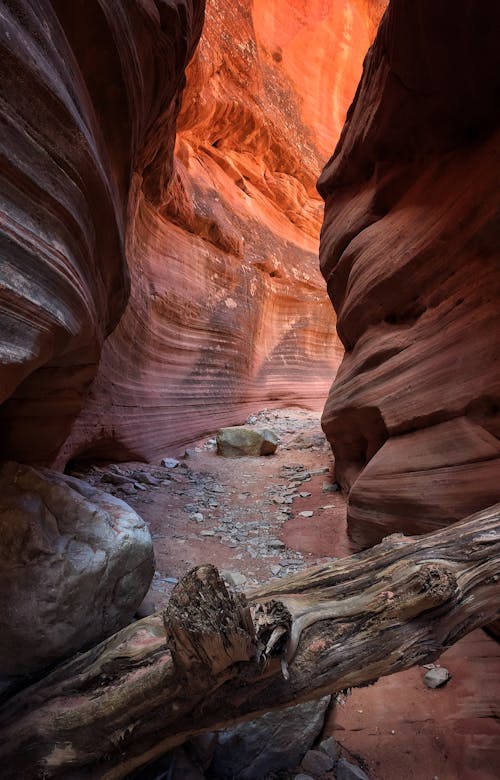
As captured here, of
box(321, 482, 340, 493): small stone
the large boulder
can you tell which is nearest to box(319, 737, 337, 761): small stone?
the large boulder

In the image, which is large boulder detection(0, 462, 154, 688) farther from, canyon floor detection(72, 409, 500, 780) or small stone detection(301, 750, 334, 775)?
small stone detection(301, 750, 334, 775)

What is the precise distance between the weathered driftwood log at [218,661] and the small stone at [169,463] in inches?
194

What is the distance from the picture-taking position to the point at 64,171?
1.93 m

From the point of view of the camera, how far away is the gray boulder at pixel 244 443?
7.85 metres

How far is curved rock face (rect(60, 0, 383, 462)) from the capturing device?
7102mm

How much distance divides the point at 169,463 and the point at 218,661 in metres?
5.66

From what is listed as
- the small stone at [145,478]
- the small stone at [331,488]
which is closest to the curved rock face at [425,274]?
the small stone at [331,488]

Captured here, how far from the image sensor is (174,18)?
3.04 m

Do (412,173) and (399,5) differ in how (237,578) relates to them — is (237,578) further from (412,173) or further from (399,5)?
(399,5)

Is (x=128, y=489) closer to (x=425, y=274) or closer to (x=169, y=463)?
(x=169, y=463)

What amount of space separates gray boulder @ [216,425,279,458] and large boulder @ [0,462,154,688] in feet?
17.1

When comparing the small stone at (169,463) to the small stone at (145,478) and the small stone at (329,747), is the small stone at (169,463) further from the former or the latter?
the small stone at (329,747)

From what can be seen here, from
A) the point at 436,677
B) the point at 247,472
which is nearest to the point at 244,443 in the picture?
the point at 247,472

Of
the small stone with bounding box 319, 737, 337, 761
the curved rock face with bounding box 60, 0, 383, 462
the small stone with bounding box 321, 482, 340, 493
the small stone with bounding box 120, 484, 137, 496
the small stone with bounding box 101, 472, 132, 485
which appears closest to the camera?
the small stone with bounding box 319, 737, 337, 761
